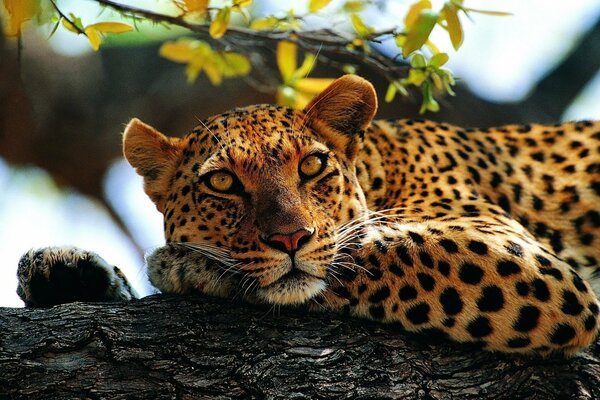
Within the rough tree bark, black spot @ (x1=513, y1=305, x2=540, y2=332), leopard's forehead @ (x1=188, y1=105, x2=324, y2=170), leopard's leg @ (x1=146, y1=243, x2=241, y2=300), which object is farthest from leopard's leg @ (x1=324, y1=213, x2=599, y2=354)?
→ leopard's forehead @ (x1=188, y1=105, x2=324, y2=170)

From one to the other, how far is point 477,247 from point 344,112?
1500mm

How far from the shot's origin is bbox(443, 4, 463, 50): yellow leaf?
505 cm

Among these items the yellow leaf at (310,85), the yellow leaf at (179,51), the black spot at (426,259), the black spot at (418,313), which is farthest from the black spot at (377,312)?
the yellow leaf at (179,51)

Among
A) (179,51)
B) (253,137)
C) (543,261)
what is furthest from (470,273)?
(179,51)

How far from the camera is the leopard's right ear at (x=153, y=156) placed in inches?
245

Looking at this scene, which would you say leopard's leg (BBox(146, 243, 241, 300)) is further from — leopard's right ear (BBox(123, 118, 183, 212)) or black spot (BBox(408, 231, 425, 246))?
black spot (BBox(408, 231, 425, 246))

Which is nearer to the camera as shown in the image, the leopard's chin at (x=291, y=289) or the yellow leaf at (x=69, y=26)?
the leopard's chin at (x=291, y=289)

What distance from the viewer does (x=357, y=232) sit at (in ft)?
18.6

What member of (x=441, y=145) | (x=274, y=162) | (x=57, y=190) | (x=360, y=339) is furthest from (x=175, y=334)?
(x=57, y=190)

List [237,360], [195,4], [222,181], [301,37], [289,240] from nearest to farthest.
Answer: [237,360] < [195,4] < [289,240] < [222,181] < [301,37]

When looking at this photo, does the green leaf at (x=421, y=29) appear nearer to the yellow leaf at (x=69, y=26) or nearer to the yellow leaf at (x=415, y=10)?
the yellow leaf at (x=415, y=10)

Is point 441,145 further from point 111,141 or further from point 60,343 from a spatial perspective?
point 111,141

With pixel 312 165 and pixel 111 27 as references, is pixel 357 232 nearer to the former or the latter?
pixel 312 165

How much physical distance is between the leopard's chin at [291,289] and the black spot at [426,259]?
0.66 metres
